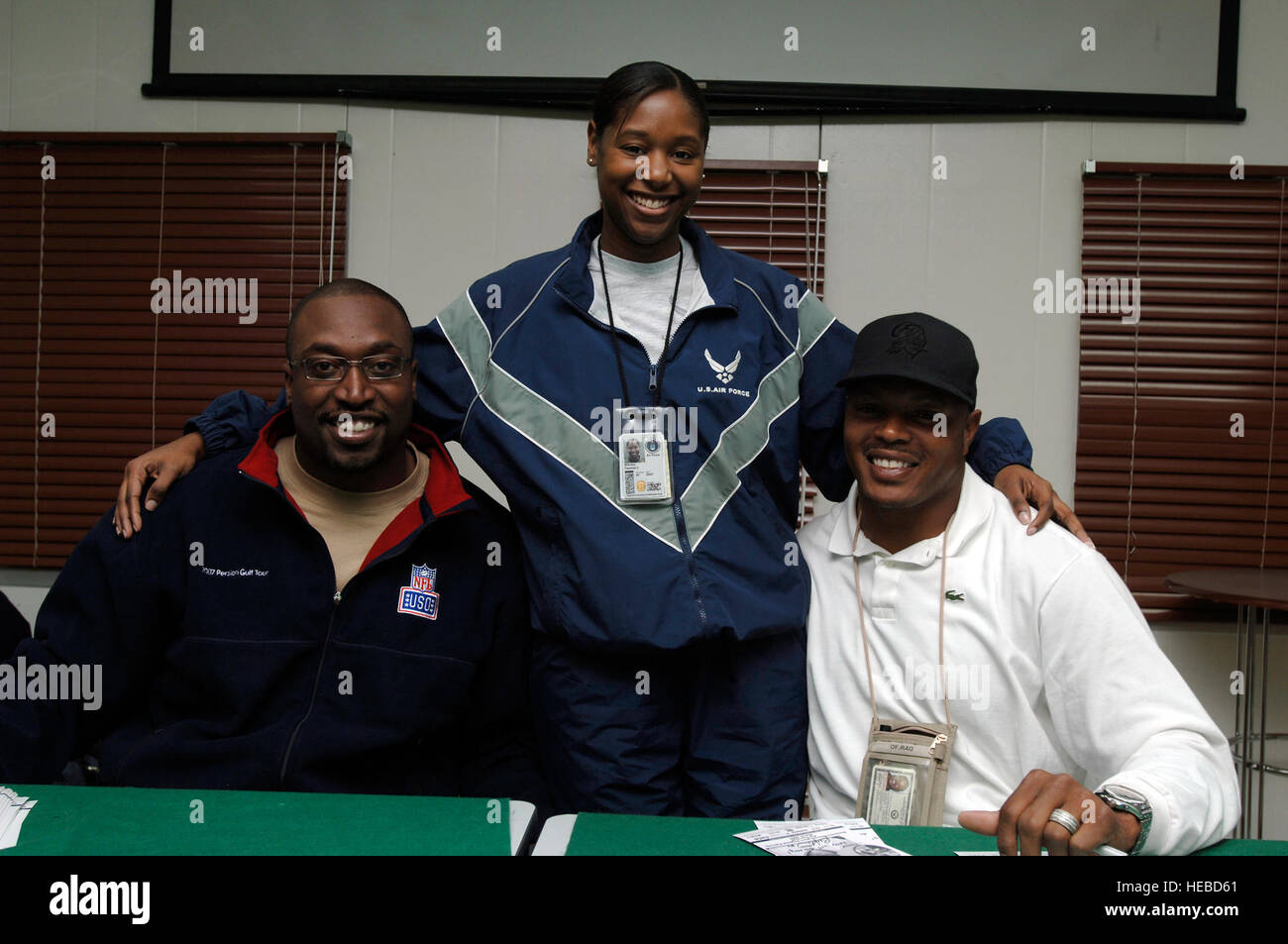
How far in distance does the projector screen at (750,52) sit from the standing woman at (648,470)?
1.96 m

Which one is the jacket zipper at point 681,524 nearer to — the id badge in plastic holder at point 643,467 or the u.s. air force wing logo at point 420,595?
the id badge in plastic holder at point 643,467

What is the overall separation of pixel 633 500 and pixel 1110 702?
2.93ft

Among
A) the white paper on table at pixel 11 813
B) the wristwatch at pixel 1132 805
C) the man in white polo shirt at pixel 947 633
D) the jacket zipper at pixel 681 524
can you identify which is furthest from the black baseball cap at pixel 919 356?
the white paper on table at pixel 11 813

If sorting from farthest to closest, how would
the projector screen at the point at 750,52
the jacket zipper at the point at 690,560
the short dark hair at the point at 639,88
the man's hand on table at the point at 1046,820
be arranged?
the projector screen at the point at 750,52 < the short dark hair at the point at 639,88 < the jacket zipper at the point at 690,560 < the man's hand on table at the point at 1046,820

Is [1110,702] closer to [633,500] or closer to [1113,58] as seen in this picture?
[633,500]

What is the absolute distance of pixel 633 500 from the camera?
6.17ft

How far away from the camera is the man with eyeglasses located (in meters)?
1.87

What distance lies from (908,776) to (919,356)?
75 cm

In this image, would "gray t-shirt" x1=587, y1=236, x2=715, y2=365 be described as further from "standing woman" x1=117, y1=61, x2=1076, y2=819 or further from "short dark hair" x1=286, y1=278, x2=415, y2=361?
"short dark hair" x1=286, y1=278, x2=415, y2=361

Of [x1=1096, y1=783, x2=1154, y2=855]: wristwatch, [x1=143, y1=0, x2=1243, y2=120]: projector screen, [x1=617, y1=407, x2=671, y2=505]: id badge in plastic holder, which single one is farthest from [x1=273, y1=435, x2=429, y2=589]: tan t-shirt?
[x1=143, y1=0, x2=1243, y2=120]: projector screen

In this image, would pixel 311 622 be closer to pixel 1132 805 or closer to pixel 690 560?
pixel 690 560

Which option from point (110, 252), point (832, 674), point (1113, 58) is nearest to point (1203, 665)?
point (1113, 58)

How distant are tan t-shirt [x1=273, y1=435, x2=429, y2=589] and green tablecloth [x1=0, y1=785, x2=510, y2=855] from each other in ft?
1.87

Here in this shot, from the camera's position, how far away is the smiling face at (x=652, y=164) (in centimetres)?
191
